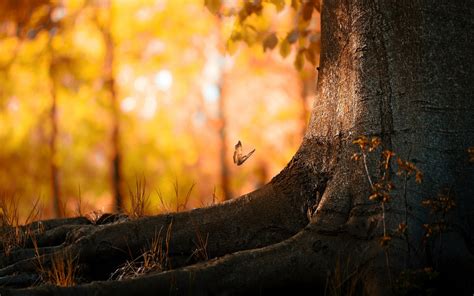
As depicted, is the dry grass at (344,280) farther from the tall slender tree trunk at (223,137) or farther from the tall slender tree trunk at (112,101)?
the tall slender tree trunk at (223,137)

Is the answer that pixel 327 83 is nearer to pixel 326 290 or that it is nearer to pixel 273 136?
pixel 326 290

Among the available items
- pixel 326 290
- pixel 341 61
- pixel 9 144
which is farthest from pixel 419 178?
pixel 9 144

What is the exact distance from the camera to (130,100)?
1494 centimetres

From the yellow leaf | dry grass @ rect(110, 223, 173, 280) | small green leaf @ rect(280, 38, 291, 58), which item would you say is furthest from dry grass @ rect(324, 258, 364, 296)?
small green leaf @ rect(280, 38, 291, 58)

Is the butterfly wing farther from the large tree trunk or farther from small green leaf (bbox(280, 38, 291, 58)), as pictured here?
small green leaf (bbox(280, 38, 291, 58))

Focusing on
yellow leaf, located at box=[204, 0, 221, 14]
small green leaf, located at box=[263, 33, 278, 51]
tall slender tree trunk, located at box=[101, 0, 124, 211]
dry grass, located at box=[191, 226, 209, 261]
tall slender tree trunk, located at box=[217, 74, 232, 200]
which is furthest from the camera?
tall slender tree trunk, located at box=[217, 74, 232, 200]

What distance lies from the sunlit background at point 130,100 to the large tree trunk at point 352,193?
25.6 ft

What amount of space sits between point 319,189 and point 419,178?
766 mm

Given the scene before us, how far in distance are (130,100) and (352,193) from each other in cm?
1222

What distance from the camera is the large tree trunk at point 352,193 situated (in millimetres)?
2951

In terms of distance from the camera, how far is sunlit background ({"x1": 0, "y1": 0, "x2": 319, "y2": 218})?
1331 centimetres

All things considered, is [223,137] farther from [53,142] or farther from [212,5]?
[212,5]

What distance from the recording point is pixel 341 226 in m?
3.11

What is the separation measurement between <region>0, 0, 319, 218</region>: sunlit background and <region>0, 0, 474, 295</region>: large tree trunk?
781 centimetres
